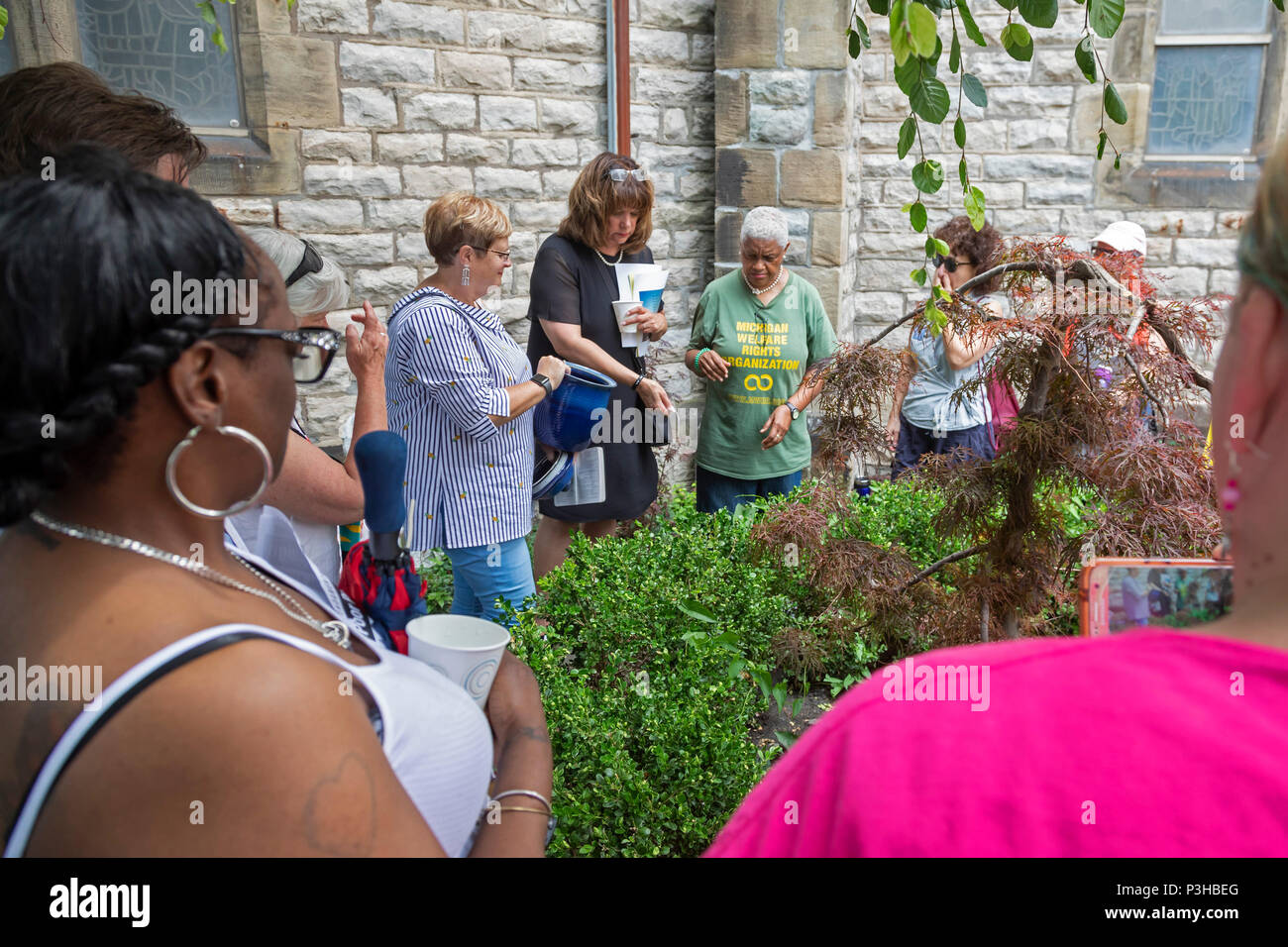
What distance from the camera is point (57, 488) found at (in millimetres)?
915

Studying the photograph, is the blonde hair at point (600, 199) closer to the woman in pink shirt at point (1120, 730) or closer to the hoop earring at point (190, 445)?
the hoop earring at point (190, 445)

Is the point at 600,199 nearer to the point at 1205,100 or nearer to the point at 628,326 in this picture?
the point at 628,326

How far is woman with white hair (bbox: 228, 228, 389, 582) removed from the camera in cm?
200

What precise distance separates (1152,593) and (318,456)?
1757 mm

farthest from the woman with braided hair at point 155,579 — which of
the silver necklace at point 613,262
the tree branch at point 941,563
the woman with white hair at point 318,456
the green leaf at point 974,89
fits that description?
the silver necklace at point 613,262

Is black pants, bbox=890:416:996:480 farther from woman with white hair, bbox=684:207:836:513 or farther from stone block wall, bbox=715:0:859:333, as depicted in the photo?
stone block wall, bbox=715:0:859:333

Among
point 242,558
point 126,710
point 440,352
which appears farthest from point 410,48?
point 126,710

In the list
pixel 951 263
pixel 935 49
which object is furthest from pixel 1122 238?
pixel 935 49

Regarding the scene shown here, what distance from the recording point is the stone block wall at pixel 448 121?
14.4 feet

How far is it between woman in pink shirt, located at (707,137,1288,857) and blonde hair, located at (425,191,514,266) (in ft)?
9.01

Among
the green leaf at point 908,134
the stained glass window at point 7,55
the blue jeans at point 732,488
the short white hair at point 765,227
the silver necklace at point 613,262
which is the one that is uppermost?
the stained glass window at point 7,55

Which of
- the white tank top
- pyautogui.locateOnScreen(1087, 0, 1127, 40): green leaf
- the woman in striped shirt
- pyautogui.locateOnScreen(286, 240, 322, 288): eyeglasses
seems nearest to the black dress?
the woman in striped shirt

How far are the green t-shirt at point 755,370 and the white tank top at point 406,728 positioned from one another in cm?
300

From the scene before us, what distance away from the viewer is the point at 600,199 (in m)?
3.74
